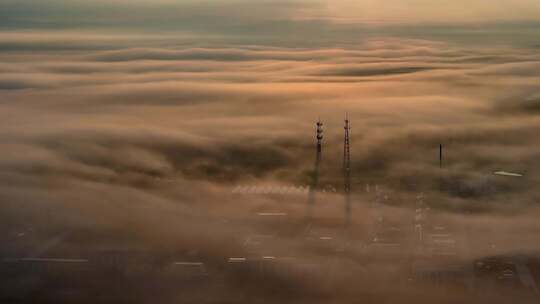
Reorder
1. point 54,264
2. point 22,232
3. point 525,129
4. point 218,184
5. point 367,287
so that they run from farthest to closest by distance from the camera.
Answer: point 525,129
point 218,184
point 22,232
point 54,264
point 367,287

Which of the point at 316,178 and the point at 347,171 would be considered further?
the point at 347,171

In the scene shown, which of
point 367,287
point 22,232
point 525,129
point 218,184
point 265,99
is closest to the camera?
point 367,287

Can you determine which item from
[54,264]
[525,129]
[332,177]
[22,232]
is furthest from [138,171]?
[525,129]

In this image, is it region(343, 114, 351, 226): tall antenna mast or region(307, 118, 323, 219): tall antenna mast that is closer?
region(343, 114, 351, 226): tall antenna mast

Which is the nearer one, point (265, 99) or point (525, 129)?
point (525, 129)

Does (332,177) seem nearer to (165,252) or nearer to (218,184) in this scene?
(218,184)

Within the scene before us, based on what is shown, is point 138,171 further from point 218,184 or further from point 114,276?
point 114,276

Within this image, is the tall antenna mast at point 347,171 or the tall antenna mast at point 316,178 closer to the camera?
the tall antenna mast at point 347,171

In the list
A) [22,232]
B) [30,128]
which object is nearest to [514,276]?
[22,232]

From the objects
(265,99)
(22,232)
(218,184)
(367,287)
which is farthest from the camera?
(265,99)
